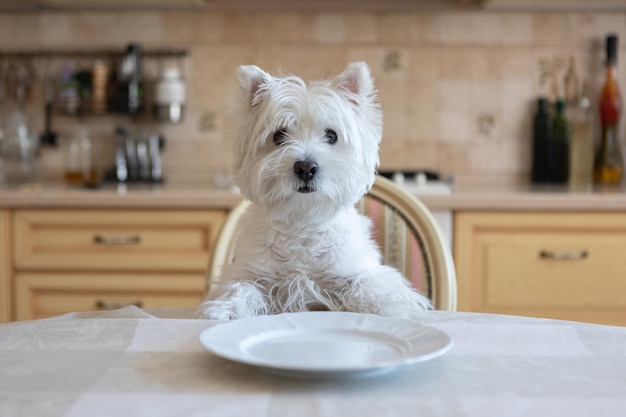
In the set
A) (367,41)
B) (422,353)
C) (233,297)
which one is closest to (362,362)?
(422,353)

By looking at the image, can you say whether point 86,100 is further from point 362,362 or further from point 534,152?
point 362,362

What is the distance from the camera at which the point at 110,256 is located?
2365 mm

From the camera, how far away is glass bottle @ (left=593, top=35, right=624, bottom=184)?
2.74 m

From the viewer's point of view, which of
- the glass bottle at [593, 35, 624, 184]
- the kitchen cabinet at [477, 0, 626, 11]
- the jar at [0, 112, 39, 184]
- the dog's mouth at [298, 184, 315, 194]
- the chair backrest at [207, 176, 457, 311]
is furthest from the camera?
the jar at [0, 112, 39, 184]

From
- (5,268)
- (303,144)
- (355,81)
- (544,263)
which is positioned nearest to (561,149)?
(544,263)

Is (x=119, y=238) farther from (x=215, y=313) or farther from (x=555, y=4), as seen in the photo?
(x=555, y=4)

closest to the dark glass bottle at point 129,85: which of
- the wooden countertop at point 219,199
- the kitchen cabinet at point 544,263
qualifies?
the wooden countertop at point 219,199

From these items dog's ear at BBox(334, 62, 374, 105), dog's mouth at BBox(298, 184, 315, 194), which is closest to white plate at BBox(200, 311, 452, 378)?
dog's mouth at BBox(298, 184, 315, 194)

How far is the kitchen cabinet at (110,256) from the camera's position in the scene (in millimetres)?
2352

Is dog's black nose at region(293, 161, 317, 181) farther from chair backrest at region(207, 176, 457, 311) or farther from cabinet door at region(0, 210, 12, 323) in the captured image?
cabinet door at region(0, 210, 12, 323)

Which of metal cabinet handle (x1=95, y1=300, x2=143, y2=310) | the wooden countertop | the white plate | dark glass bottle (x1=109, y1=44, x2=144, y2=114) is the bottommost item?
metal cabinet handle (x1=95, y1=300, x2=143, y2=310)

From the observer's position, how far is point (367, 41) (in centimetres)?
283

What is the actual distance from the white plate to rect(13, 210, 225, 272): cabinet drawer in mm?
1489

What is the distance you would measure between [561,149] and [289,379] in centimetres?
230
